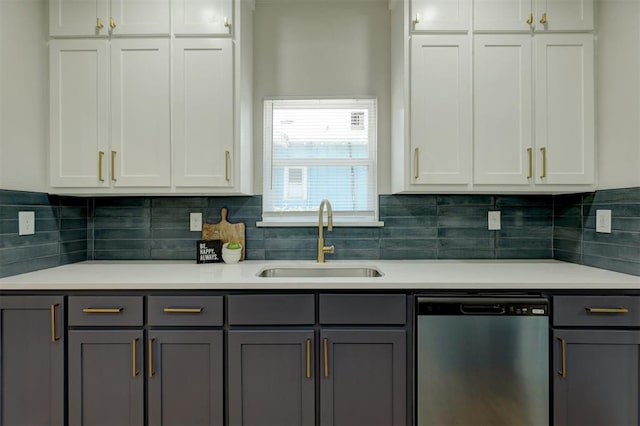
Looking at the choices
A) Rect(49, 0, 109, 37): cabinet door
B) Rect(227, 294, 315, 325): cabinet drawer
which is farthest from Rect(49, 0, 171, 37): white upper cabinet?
Rect(227, 294, 315, 325): cabinet drawer

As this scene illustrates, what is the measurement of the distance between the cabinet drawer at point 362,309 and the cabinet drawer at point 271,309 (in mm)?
81

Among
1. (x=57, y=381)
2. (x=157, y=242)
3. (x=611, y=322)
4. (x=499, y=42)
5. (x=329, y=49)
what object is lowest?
(x=57, y=381)

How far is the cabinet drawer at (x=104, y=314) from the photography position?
1.60m

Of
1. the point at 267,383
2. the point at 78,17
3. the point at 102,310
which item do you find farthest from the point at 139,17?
the point at 267,383

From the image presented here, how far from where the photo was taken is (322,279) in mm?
1637

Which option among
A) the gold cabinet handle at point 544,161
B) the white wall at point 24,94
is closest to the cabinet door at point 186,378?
the white wall at point 24,94

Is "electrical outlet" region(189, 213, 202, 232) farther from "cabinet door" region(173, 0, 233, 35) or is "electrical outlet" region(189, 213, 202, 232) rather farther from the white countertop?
"cabinet door" region(173, 0, 233, 35)

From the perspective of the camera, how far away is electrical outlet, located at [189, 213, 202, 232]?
2299 mm

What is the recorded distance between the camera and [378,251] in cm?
231

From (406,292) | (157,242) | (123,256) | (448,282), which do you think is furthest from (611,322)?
(123,256)

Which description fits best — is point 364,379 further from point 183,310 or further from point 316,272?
point 183,310

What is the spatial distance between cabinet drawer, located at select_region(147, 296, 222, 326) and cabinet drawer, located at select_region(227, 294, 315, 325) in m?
0.07

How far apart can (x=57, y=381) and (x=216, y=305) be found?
83 cm

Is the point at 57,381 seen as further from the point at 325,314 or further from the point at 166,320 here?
the point at 325,314
